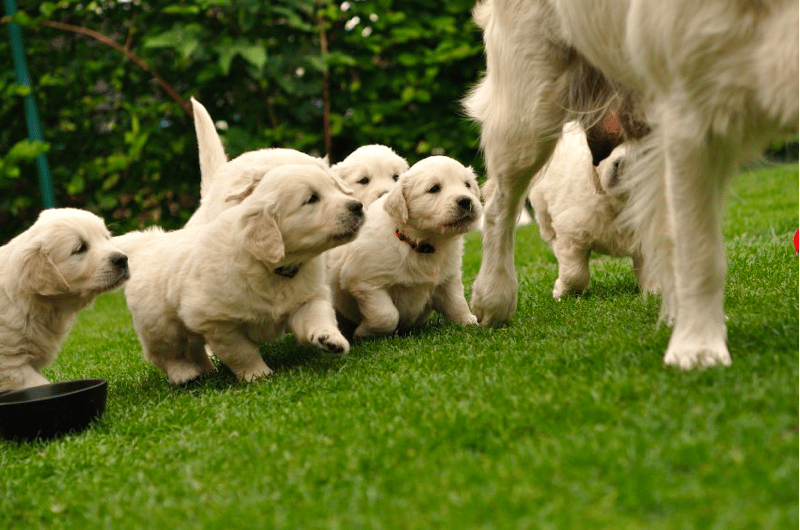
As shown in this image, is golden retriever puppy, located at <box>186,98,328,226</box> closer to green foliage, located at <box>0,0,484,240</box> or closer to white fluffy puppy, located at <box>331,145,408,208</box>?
white fluffy puppy, located at <box>331,145,408,208</box>

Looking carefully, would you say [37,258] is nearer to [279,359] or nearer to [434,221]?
[279,359]

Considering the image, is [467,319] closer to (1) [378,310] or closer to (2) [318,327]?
(1) [378,310]

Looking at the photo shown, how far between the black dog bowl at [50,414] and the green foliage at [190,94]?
558 centimetres

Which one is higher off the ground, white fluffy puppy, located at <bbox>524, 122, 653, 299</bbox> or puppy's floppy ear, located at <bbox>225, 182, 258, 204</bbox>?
puppy's floppy ear, located at <bbox>225, 182, 258, 204</bbox>

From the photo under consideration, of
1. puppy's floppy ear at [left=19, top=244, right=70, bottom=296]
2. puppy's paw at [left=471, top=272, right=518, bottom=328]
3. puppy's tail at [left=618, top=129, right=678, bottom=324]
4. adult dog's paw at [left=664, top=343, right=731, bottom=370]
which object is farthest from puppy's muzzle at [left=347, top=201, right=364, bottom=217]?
adult dog's paw at [left=664, top=343, right=731, bottom=370]

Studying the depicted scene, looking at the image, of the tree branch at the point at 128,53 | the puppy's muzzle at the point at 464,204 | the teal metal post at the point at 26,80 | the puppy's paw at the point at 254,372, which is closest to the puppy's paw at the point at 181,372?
the puppy's paw at the point at 254,372

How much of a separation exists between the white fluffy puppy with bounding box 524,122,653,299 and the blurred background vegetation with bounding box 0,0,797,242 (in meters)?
3.90

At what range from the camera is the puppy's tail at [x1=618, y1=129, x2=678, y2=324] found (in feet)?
9.29

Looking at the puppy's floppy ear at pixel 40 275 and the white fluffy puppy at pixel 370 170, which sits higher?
the white fluffy puppy at pixel 370 170

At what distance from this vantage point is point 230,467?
95.2 inches

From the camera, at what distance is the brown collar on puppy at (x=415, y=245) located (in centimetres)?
406

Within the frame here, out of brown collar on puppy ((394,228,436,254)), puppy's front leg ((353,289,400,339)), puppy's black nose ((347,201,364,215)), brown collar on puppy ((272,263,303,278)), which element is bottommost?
puppy's front leg ((353,289,400,339))

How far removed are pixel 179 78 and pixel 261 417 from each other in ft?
22.0

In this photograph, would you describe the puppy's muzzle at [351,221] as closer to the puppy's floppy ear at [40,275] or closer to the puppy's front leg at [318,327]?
the puppy's front leg at [318,327]
